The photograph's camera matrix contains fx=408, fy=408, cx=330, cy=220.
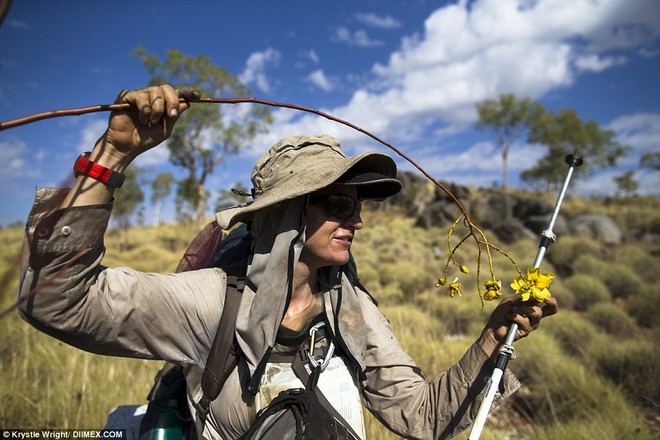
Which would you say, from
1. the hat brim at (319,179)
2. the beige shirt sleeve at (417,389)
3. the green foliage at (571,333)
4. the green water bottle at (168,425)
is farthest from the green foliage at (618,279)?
the green water bottle at (168,425)

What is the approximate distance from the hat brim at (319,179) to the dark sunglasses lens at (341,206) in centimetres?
9

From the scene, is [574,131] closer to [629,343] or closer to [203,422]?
[629,343]

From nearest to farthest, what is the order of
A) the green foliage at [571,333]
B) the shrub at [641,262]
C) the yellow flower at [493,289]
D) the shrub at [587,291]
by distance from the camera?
the yellow flower at [493,289] → the green foliage at [571,333] → the shrub at [587,291] → the shrub at [641,262]

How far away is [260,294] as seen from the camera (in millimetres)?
1692

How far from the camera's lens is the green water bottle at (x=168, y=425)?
1897 millimetres

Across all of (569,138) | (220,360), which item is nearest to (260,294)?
(220,360)

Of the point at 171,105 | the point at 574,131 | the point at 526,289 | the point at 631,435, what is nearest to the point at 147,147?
the point at 171,105

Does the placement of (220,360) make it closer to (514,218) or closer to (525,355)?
(525,355)

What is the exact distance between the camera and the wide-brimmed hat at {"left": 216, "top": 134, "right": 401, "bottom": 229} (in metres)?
1.70

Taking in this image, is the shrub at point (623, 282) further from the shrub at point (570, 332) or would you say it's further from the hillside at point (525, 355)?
the shrub at point (570, 332)

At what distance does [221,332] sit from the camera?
1.65m

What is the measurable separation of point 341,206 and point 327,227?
0.12m

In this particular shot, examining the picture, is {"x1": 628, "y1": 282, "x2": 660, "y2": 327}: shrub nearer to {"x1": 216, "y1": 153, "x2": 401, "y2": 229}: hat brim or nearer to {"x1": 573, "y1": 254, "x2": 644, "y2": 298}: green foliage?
{"x1": 573, "y1": 254, "x2": 644, "y2": 298}: green foliage

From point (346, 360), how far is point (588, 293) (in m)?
10.2
